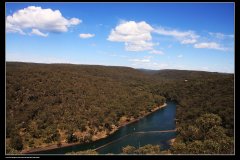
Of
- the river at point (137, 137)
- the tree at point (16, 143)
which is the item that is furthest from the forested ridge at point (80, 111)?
the river at point (137, 137)

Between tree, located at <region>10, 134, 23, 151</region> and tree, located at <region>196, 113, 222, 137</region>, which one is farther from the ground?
tree, located at <region>196, 113, 222, 137</region>

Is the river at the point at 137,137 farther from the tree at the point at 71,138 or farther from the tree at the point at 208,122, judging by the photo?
the tree at the point at 208,122

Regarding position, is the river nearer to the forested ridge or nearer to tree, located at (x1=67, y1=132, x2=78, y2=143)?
tree, located at (x1=67, y1=132, x2=78, y2=143)

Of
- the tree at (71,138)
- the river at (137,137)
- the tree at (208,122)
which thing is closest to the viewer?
the tree at (208,122)

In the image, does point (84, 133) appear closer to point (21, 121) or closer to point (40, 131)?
point (40, 131)

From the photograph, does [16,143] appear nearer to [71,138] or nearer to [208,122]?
[71,138]

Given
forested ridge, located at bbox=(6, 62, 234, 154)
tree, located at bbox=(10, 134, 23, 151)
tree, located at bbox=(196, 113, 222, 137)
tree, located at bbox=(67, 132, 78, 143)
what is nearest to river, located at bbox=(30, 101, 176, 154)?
tree, located at bbox=(67, 132, 78, 143)

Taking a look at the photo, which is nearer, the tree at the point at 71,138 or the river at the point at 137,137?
the river at the point at 137,137

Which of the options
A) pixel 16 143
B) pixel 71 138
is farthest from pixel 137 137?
pixel 16 143

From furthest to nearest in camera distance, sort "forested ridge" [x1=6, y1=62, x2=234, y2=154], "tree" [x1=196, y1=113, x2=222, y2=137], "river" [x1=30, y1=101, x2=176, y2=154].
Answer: "river" [x1=30, y1=101, x2=176, y2=154]
"forested ridge" [x1=6, y1=62, x2=234, y2=154]
"tree" [x1=196, y1=113, x2=222, y2=137]
